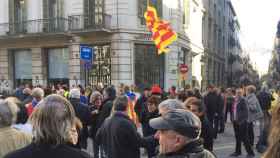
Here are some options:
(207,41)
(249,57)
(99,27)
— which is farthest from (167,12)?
(249,57)

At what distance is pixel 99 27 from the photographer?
21500mm

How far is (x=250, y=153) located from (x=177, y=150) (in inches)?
298

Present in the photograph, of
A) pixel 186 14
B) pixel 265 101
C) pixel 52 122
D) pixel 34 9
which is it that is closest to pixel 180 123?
pixel 52 122

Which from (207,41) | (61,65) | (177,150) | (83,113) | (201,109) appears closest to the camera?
(177,150)

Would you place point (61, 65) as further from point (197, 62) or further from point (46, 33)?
point (197, 62)

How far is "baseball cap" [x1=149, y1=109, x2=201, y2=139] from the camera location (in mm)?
2281

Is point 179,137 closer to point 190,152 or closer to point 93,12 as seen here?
point 190,152

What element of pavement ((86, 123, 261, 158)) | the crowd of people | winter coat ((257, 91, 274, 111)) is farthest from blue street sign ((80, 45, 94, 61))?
winter coat ((257, 91, 274, 111))

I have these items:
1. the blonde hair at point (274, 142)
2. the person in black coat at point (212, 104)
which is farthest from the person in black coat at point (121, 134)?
the person in black coat at point (212, 104)

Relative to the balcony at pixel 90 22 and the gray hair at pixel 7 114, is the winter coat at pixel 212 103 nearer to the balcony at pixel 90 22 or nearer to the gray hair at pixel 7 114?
the gray hair at pixel 7 114

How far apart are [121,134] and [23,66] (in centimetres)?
2270

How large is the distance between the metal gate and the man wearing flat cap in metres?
20.1

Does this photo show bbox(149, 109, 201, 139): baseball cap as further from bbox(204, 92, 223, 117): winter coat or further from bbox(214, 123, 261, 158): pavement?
bbox(204, 92, 223, 117): winter coat

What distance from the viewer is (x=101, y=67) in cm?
2258
